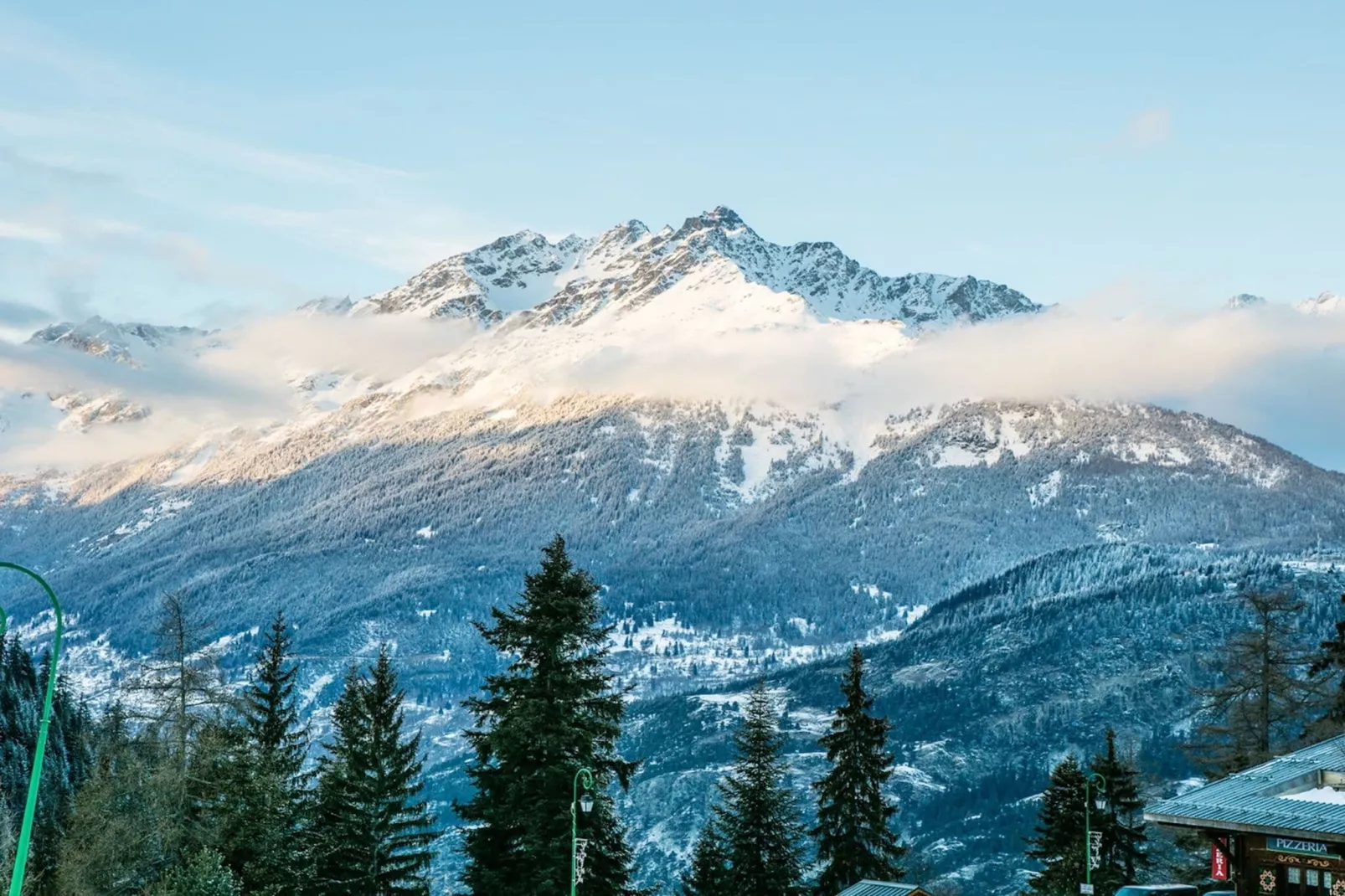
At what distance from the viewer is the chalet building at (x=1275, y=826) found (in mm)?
29641

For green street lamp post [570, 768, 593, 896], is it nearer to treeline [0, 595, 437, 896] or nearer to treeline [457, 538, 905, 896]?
treeline [457, 538, 905, 896]

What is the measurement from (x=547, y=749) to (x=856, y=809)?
2129cm

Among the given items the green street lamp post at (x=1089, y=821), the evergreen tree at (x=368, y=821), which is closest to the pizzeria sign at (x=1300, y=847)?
the green street lamp post at (x=1089, y=821)

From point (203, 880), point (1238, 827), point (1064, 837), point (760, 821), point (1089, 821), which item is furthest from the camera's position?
point (760, 821)

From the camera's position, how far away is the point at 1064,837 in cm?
6388

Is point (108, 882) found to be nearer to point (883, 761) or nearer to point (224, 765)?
point (224, 765)

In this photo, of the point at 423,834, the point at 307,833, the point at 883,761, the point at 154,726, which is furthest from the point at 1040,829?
the point at 154,726

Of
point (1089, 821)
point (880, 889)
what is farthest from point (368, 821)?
point (1089, 821)

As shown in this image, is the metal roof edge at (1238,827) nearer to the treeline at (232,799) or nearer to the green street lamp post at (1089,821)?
the green street lamp post at (1089,821)

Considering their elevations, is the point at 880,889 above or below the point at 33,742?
above

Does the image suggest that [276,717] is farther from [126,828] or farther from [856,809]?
[856,809]

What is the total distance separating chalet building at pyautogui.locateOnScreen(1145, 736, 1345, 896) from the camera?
97.2 ft

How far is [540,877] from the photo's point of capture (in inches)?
1773

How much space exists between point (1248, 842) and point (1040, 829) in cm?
3754
